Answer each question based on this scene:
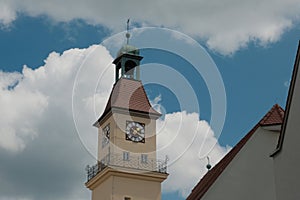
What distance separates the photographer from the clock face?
57469 millimetres

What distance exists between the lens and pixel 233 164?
3039cm

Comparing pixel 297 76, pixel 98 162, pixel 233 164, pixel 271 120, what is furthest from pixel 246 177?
pixel 98 162

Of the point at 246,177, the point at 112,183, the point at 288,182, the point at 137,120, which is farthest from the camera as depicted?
the point at 137,120

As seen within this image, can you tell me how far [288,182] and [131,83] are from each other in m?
37.2

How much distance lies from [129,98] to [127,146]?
186 inches

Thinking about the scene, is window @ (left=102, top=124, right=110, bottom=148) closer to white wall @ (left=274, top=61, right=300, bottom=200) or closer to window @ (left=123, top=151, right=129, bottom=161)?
window @ (left=123, top=151, right=129, bottom=161)

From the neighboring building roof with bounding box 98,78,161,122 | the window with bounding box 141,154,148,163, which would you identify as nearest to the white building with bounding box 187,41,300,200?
the window with bounding box 141,154,148,163

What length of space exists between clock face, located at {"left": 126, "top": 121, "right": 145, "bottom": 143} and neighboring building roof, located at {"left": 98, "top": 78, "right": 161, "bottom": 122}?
128cm

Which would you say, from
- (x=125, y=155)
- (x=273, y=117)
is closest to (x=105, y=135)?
(x=125, y=155)

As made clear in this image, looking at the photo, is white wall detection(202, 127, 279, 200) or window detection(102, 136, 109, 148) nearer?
white wall detection(202, 127, 279, 200)

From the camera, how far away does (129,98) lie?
195 feet

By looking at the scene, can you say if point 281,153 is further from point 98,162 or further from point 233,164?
point 98,162

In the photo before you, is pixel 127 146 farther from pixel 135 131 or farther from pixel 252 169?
pixel 252 169

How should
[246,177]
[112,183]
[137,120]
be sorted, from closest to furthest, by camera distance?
[246,177], [112,183], [137,120]
